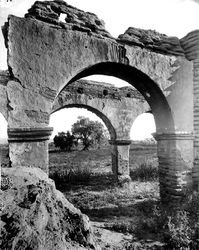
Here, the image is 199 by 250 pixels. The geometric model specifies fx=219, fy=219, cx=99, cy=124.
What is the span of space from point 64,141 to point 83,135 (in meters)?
3.80

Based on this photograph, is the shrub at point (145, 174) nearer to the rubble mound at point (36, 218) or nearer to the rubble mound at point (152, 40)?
the rubble mound at point (152, 40)

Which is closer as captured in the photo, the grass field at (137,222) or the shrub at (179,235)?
the shrub at (179,235)

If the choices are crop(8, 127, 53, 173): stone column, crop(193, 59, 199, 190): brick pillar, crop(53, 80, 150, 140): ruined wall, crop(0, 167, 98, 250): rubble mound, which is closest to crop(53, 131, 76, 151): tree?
crop(53, 80, 150, 140): ruined wall

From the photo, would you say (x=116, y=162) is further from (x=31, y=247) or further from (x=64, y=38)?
(x=31, y=247)

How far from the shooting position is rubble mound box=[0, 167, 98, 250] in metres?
1.97

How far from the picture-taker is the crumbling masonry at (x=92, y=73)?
12.2 feet

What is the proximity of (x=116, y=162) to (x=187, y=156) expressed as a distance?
5.46m

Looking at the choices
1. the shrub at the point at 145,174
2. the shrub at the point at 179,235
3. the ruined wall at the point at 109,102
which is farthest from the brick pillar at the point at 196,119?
the ruined wall at the point at 109,102

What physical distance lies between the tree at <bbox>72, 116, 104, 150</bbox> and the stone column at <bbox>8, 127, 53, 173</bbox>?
87.3 feet

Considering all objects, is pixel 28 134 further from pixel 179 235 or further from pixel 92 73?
pixel 179 235

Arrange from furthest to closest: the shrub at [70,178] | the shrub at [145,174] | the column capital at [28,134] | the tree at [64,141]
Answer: the tree at [64,141], the shrub at [145,174], the shrub at [70,178], the column capital at [28,134]

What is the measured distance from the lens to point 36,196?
238cm

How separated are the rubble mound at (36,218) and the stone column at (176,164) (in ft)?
10.6

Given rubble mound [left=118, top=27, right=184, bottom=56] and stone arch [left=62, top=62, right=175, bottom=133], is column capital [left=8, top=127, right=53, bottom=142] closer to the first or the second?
stone arch [left=62, top=62, right=175, bottom=133]
